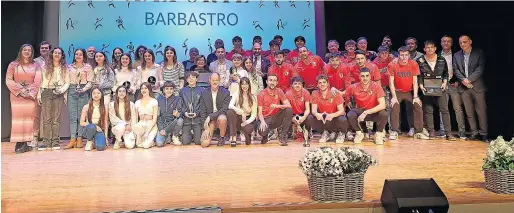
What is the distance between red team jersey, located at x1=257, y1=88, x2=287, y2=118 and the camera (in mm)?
5422

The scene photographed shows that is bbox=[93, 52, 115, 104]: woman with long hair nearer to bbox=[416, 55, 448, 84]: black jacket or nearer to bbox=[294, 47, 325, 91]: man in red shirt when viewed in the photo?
bbox=[294, 47, 325, 91]: man in red shirt

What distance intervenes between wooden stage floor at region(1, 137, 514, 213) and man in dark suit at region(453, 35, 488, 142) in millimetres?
485

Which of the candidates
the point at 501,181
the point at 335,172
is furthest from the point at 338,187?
the point at 501,181

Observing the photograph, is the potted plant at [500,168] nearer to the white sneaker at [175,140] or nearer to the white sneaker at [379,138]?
the white sneaker at [379,138]

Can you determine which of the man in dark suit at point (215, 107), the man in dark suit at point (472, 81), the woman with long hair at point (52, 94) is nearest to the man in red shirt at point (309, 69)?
the man in dark suit at point (215, 107)

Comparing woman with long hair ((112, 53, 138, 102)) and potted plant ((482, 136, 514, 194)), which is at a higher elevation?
woman with long hair ((112, 53, 138, 102))

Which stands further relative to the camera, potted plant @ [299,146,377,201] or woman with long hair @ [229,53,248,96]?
woman with long hair @ [229,53,248,96]

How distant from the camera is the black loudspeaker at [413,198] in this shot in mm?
2289

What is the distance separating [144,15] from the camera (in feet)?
20.7

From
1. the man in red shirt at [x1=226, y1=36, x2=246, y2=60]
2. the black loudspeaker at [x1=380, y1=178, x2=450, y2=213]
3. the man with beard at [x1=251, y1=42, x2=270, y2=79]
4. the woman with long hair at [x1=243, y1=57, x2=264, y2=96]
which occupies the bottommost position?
the black loudspeaker at [x1=380, y1=178, x2=450, y2=213]

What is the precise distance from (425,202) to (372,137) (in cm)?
349

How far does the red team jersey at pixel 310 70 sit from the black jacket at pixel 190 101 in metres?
1.25

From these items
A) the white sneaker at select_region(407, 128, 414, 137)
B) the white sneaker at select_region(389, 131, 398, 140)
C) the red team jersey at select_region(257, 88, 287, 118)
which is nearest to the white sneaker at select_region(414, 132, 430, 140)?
the white sneaker at select_region(407, 128, 414, 137)

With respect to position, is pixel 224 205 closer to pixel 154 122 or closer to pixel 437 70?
pixel 154 122
